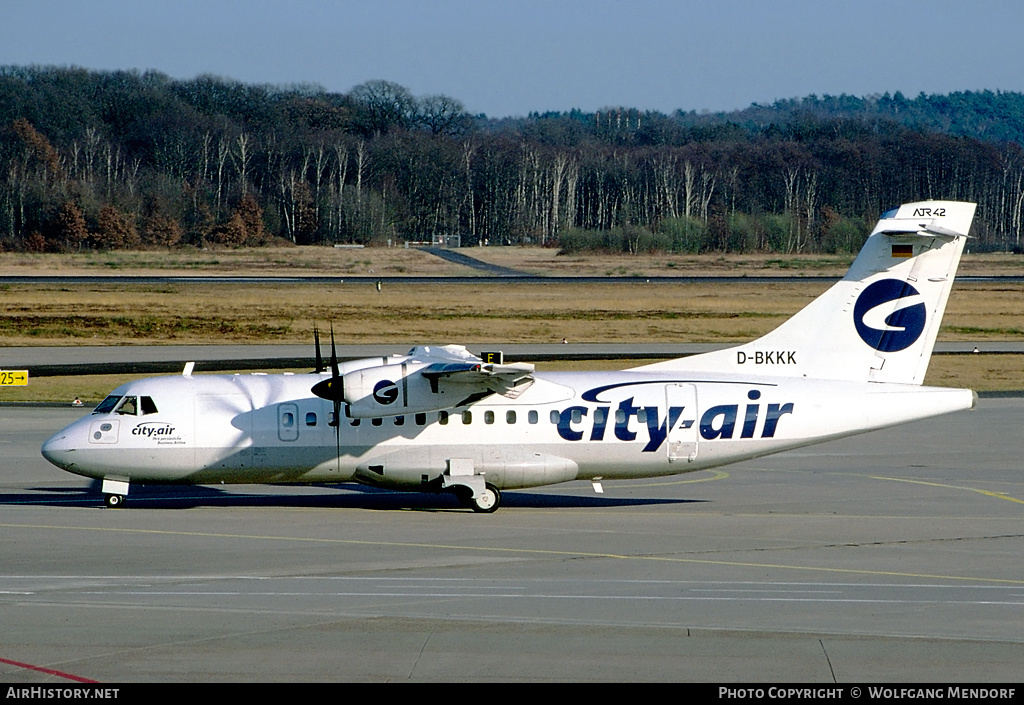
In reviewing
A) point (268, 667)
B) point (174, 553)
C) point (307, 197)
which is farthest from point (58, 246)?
point (268, 667)

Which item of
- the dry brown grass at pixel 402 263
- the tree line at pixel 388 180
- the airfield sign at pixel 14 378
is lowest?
the airfield sign at pixel 14 378

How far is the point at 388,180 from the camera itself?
465ft

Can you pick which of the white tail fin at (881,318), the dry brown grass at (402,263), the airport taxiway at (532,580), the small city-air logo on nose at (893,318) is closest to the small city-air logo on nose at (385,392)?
the airport taxiway at (532,580)

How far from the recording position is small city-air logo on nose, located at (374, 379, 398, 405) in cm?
2208

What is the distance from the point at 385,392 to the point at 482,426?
2309 mm

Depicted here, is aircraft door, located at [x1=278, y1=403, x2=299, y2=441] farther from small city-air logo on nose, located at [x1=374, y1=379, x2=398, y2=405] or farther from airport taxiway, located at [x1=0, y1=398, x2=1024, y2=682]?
small city-air logo on nose, located at [x1=374, y1=379, x2=398, y2=405]

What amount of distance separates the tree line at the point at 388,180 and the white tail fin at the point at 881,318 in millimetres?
96406

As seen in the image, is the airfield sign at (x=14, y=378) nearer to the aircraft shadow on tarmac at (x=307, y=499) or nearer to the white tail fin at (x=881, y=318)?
the aircraft shadow on tarmac at (x=307, y=499)

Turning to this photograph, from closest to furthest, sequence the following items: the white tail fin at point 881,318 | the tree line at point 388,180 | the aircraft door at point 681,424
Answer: the aircraft door at point 681,424, the white tail fin at point 881,318, the tree line at point 388,180

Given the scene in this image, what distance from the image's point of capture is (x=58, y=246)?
4427 inches

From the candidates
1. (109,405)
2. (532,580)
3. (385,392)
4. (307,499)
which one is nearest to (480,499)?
(385,392)

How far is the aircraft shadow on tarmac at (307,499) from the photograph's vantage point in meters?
24.0

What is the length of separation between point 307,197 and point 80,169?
31.8 m

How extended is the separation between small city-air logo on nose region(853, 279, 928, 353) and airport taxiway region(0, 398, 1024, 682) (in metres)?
3.50
